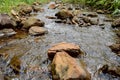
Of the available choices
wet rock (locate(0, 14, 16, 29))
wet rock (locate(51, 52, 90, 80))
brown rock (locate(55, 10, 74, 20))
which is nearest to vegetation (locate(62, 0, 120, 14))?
brown rock (locate(55, 10, 74, 20))

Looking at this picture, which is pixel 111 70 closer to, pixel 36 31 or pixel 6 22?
pixel 36 31

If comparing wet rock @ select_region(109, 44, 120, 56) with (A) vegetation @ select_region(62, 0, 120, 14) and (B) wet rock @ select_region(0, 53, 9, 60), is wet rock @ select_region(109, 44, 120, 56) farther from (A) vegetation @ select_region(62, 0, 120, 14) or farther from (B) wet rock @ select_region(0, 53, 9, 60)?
(A) vegetation @ select_region(62, 0, 120, 14)

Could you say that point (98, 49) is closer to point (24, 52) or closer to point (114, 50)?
point (114, 50)

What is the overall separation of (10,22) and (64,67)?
3.77 metres

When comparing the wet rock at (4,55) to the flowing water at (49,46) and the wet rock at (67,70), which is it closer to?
the flowing water at (49,46)

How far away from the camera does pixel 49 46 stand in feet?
19.0

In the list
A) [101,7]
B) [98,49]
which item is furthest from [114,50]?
[101,7]

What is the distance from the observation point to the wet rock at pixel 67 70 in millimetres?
3900

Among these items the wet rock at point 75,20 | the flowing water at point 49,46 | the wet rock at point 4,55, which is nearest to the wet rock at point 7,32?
the flowing water at point 49,46

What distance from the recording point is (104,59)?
5062 millimetres

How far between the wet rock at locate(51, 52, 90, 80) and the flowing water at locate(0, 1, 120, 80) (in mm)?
283

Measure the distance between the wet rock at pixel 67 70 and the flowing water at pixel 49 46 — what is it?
28cm

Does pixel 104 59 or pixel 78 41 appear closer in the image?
pixel 104 59

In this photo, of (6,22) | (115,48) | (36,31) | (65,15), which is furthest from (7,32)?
(115,48)
